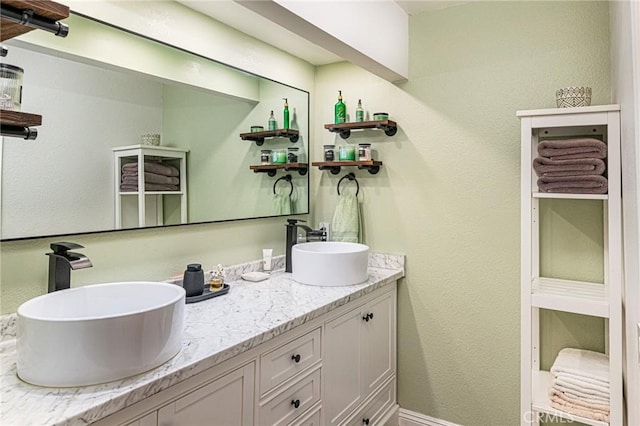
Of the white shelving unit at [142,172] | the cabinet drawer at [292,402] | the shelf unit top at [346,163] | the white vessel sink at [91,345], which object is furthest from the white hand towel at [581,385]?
the white shelving unit at [142,172]

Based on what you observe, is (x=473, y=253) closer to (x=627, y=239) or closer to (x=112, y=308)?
(x=627, y=239)

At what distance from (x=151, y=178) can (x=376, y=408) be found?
162 centimetres

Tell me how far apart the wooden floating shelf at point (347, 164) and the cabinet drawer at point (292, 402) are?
46.6 inches

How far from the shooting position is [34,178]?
53.7 inches

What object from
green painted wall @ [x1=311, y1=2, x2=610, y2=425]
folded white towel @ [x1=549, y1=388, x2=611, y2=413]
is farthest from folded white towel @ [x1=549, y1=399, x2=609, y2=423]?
green painted wall @ [x1=311, y1=2, x2=610, y2=425]

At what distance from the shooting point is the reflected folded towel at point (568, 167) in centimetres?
161

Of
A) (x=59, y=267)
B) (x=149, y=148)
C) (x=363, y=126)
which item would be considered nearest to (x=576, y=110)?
(x=363, y=126)

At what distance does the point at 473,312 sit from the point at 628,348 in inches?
32.1

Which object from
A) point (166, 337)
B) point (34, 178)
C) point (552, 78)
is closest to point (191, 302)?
point (166, 337)

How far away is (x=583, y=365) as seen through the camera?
5.59 ft

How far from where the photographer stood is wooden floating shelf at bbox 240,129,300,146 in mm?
2270

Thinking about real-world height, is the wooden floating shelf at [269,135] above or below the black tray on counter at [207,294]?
above

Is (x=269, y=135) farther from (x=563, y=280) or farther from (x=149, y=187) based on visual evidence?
(x=563, y=280)

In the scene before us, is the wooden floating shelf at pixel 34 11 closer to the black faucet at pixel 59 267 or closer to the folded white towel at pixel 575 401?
the black faucet at pixel 59 267
